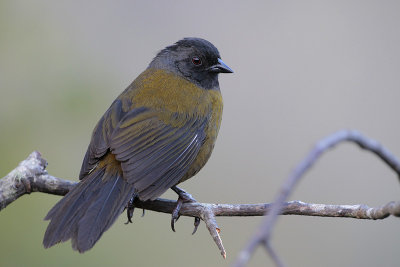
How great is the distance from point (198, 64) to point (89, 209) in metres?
1.85

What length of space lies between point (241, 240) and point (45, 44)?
261 cm

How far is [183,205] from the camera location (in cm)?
367

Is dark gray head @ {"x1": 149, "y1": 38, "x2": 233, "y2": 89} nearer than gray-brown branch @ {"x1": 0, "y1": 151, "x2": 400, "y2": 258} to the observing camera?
No

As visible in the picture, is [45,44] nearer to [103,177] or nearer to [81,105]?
[81,105]

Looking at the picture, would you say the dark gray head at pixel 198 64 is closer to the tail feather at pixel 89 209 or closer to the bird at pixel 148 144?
the bird at pixel 148 144

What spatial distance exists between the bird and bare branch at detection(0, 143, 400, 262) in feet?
0.48

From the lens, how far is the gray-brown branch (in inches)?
115

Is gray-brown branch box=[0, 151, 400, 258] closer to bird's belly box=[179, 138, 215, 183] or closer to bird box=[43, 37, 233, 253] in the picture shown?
bird box=[43, 37, 233, 253]

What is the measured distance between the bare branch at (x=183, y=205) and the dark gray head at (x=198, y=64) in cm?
124

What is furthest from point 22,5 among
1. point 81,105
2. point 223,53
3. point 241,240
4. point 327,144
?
point 327,144

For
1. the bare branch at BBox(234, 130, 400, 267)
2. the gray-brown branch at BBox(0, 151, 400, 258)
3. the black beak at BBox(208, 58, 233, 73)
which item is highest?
the black beak at BBox(208, 58, 233, 73)

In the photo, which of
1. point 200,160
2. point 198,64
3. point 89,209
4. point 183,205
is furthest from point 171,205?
point 198,64

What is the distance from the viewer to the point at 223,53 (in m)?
6.25

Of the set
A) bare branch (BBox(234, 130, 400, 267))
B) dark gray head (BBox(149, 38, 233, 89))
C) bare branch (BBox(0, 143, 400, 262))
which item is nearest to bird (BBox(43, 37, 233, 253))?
dark gray head (BBox(149, 38, 233, 89))
